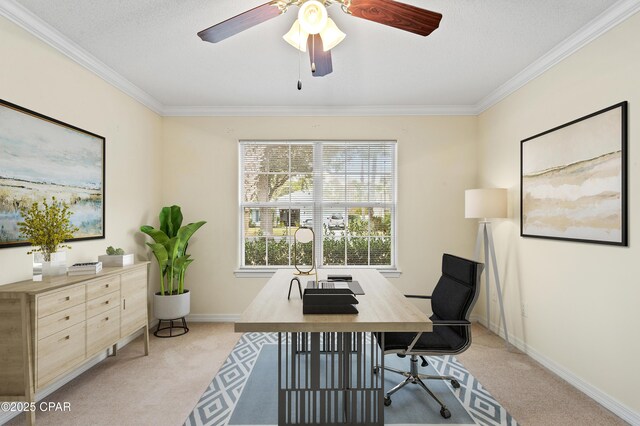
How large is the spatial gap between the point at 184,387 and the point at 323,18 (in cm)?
279

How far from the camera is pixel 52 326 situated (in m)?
2.19

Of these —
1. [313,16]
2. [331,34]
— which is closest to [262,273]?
[331,34]

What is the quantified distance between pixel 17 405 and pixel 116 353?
1057 mm

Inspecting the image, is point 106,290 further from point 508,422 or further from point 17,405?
point 508,422

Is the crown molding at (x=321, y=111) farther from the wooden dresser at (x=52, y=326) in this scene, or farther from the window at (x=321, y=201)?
the wooden dresser at (x=52, y=326)

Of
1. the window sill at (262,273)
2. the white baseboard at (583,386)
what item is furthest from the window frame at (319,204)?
the white baseboard at (583,386)

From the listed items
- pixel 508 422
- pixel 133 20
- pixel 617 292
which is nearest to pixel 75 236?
pixel 133 20

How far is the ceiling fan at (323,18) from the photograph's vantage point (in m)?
1.72

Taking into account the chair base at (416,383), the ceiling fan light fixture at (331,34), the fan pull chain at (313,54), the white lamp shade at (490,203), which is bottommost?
the chair base at (416,383)

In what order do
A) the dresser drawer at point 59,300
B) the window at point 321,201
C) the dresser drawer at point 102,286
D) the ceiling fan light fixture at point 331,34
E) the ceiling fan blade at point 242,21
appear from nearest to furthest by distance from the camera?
the ceiling fan blade at point 242,21 < the ceiling fan light fixture at point 331,34 < the dresser drawer at point 59,300 < the dresser drawer at point 102,286 < the window at point 321,201

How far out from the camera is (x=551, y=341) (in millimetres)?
2992

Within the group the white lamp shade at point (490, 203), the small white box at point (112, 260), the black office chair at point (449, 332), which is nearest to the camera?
the black office chair at point (449, 332)

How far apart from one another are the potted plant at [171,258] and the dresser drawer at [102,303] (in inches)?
33.8

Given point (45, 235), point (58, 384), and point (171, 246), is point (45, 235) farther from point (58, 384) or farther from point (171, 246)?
point (171, 246)
